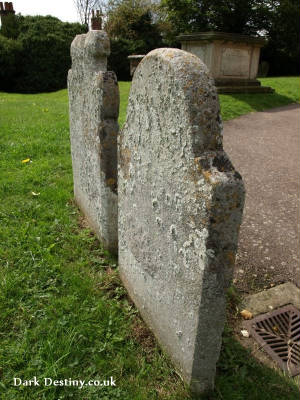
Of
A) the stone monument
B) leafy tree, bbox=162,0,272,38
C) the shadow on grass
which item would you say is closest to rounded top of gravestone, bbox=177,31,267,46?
the stone monument

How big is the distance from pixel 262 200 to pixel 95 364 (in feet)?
10.9

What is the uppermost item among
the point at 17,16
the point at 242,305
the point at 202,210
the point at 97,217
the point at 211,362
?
the point at 17,16

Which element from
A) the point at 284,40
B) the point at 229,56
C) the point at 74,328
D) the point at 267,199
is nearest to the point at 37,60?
the point at 229,56

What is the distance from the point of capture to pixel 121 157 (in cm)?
246

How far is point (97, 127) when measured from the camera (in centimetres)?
288

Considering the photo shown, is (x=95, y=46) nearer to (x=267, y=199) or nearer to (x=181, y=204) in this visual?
(x=181, y=204)

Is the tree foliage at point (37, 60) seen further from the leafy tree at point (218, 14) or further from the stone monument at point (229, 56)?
the stone monument at point (229, 56)

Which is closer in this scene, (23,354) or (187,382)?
(187,382)

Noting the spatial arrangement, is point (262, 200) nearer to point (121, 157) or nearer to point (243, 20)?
point (121, 157)

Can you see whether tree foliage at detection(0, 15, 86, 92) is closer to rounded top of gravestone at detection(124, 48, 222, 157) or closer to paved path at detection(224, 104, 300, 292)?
paved path at detection(224, 104, 300, 292)

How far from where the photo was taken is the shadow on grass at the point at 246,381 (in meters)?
2.04

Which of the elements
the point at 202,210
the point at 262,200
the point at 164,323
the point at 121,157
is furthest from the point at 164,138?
the point at 262,200

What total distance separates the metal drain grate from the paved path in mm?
345

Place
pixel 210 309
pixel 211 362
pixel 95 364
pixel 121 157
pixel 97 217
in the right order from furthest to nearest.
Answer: pixel 97 217 < pixel 121 157 < pixel 95 364 < pixel 211 362 < pixel 210 309
